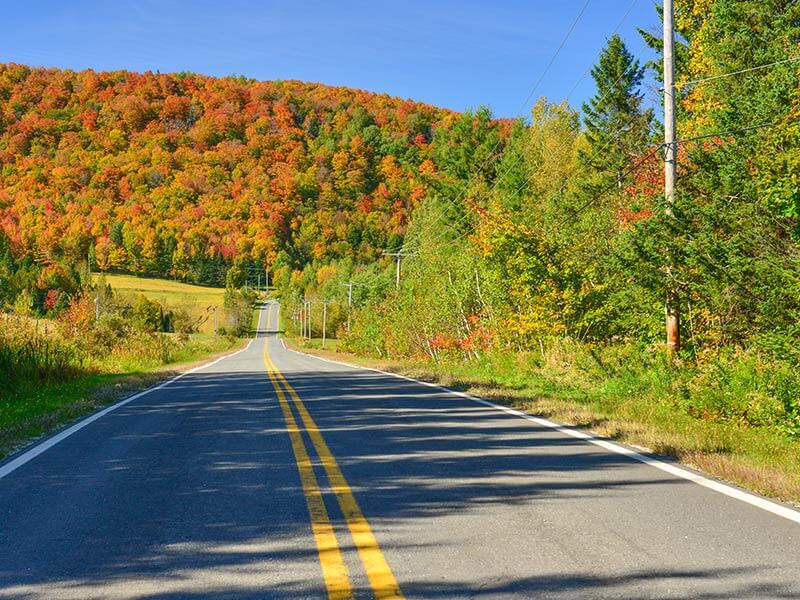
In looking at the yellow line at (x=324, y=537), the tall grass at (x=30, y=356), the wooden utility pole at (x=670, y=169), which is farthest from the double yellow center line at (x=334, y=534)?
the tall grass at (x=30, y=356)

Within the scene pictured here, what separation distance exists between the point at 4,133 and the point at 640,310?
5753 inches

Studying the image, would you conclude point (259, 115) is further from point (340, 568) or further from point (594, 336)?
point (340, 568)

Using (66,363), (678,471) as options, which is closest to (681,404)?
(678,471)

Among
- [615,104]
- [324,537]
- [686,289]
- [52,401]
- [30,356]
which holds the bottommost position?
[52,401]

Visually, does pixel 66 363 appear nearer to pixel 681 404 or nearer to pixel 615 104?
pixel 681 404

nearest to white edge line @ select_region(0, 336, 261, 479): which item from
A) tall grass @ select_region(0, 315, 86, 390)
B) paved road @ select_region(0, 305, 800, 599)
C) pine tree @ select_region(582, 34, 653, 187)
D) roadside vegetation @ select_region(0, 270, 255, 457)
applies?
paved road @ select_region(0, 305, 800, 599)

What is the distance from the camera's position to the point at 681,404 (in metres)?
13.2

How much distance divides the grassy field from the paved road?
132 metres

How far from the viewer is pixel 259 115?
511 ft

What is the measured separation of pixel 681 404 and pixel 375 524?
29.5 feet

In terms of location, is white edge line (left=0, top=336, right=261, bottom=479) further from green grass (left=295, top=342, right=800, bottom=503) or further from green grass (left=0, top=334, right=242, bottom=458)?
green grass (left=295, top=342, right=800, bottom=503)

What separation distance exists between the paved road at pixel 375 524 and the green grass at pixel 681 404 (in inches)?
32.0

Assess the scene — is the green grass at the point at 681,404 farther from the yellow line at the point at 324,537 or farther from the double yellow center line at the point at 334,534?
the yellow line at the point at 324,537

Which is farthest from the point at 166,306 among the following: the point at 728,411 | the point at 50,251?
the point at 728,411
